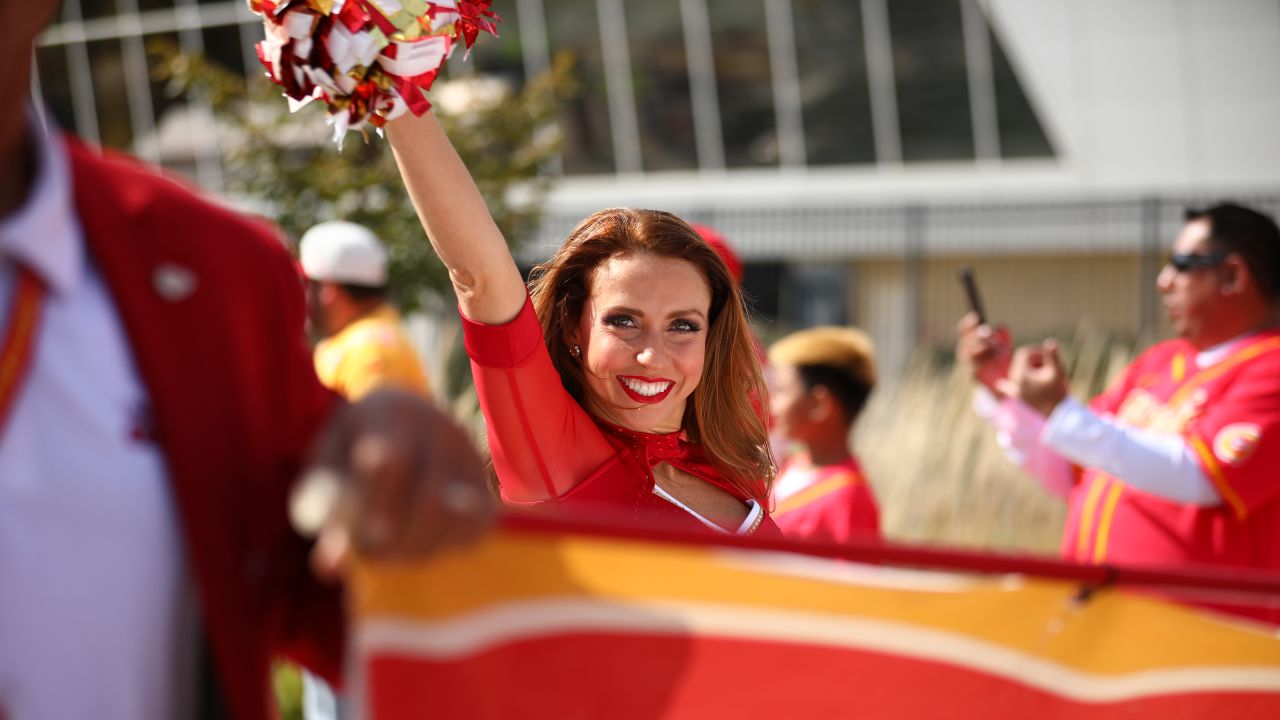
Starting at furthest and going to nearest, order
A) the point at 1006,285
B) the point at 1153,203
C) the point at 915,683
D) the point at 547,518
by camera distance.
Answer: the point at 1006,285 → the point at 1153,203 → the point at 915,683 → the point at 547,518

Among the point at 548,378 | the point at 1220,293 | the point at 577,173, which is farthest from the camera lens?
the point at 577,173

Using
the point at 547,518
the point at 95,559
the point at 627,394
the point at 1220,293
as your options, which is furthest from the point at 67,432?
the point at 1220,293

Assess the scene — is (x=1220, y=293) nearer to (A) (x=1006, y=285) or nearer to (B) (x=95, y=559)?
(B) (x=95, y=559)

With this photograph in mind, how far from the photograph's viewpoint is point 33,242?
51.5 inches

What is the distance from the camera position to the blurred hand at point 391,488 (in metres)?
1.25

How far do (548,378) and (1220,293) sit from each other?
8.41 feet

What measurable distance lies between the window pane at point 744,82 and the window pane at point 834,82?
52 centimetres

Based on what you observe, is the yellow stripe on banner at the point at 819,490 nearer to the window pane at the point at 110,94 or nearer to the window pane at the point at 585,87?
the window pane at the point at 585,87

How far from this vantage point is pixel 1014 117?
19625 mm

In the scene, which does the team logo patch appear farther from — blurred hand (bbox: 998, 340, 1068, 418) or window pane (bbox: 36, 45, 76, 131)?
window pane (bbox: 36, 45, 76, 131)

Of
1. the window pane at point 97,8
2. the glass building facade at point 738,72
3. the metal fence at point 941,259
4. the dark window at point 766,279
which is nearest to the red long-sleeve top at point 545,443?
the metal fence at point 941,259

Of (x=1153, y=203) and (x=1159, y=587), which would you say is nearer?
(x=1159, y=587)

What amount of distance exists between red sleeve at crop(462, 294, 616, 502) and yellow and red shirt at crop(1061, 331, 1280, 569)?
2089 millimetres

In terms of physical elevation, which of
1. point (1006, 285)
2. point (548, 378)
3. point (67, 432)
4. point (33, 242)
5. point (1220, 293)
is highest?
point (33, 242)
